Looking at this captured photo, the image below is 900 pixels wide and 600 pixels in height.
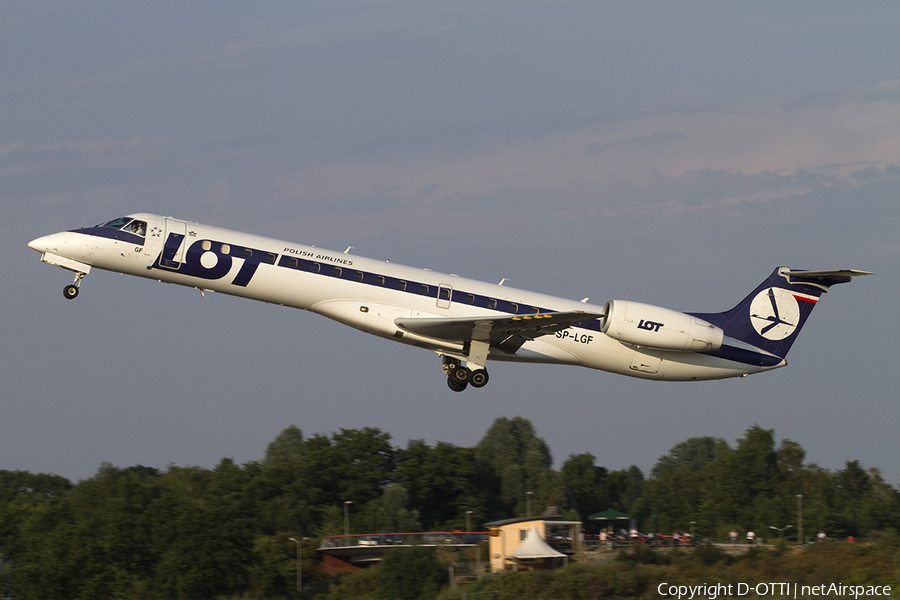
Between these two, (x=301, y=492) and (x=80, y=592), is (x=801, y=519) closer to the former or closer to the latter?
(x=301, y=492)

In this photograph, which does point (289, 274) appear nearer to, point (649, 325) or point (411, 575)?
point (649, 325)

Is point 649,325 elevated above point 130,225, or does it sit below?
below

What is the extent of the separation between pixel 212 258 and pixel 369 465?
156 feet

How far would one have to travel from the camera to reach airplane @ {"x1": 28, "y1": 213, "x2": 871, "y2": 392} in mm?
23906

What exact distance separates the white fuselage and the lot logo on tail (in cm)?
678

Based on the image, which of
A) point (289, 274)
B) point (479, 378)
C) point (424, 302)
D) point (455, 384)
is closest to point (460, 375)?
point (455, 384)

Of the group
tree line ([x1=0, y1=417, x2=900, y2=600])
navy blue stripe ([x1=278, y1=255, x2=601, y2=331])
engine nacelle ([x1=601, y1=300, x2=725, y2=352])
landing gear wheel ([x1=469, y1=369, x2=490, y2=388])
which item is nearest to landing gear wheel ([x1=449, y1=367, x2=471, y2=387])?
landing gear wheel ([x1=469, y1=369, x2=490, y2=388])

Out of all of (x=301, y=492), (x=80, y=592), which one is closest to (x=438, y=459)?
(x=301, y=492)

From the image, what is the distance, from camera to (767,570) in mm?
39531

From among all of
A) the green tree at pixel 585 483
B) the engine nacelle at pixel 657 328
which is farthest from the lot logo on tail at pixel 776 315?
the green tree at pixel 585 483

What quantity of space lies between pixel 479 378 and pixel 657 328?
471 centimetres

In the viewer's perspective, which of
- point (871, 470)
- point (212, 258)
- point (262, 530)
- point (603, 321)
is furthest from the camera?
point (871, 470)

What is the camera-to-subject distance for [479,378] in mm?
25875

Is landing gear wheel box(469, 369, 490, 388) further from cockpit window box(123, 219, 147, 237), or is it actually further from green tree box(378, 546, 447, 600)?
green tree box(378, 546, 447, 600)
